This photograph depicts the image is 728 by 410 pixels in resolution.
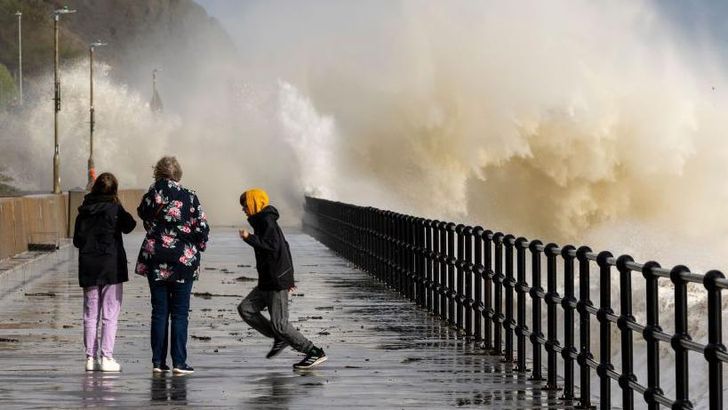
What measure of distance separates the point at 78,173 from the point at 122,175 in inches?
357

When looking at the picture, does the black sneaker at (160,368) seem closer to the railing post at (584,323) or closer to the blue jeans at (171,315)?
the blue jeans at (171,315)

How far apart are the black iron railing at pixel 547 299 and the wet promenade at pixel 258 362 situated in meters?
0.28

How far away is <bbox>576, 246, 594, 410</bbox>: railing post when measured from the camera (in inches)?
508

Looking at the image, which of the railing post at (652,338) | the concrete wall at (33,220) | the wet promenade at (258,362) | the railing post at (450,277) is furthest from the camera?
the concrete wall at (33,220)

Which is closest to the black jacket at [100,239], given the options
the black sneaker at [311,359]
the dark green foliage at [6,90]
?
the black sneaker at [311,359]

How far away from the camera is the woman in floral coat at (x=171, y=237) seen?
47.9 feet

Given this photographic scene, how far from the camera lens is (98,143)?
117m

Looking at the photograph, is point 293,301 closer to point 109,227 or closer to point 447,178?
point 109,227

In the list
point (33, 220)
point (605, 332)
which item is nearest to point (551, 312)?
point (605, 332)

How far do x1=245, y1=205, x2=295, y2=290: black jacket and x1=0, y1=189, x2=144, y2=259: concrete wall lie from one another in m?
15.0

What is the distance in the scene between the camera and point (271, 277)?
15.4 meters

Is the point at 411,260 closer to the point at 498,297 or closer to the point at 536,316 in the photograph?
the point at 498,297

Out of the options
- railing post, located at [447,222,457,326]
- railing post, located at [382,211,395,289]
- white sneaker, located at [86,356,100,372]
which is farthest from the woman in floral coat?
railing post, located at [382,211,395,289]

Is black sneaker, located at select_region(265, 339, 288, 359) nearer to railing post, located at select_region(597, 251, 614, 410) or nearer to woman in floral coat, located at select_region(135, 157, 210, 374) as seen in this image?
woman in floral coat, located at select_region(135, 157, 210, 374)
